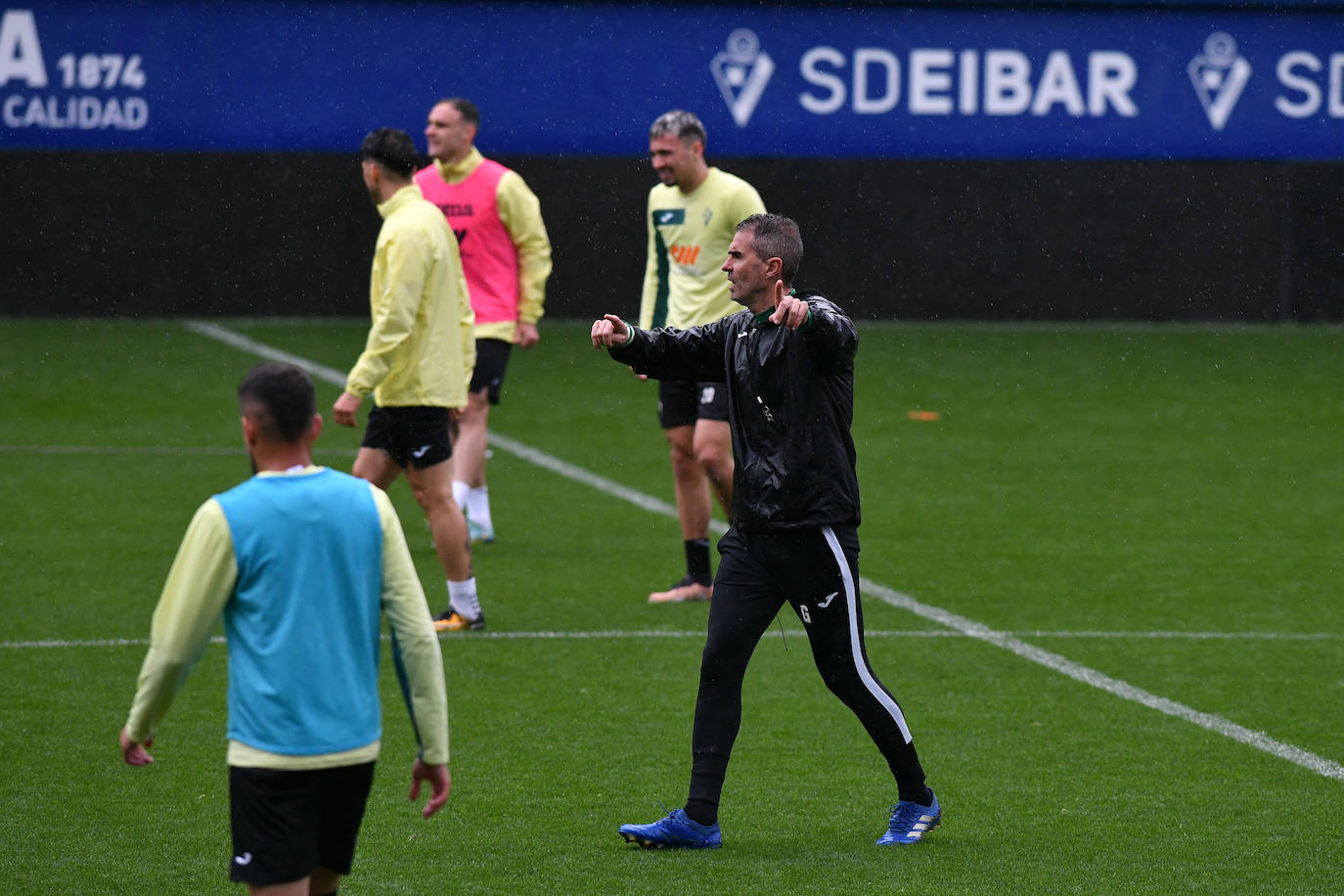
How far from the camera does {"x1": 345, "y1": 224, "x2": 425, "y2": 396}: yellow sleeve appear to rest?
7.93m

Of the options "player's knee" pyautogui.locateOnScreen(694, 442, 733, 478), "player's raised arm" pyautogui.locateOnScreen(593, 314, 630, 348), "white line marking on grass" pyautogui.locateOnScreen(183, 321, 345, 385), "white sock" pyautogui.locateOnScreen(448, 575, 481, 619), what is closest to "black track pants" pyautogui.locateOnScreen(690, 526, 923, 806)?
"player's raised arm" pyautogui.locateOnScreen(593, 314, 630, 348)

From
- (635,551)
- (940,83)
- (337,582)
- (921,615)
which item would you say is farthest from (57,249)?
(337,582)

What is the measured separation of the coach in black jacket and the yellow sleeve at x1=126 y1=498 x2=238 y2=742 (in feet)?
6.26

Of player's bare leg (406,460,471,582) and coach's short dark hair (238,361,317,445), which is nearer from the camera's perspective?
coach's short dark hair (238,361,317,445)

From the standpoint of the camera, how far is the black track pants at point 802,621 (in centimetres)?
550

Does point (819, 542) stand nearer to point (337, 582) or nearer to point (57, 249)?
point (337, 582)

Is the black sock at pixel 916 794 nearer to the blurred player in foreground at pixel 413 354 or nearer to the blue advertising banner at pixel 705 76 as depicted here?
the blurred player in foreground at pixel 413 354

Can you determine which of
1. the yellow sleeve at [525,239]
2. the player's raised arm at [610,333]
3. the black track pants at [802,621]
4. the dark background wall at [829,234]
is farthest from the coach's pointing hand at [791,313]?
the dark background wall at [829,234]

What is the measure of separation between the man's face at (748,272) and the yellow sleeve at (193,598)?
84.0 inches

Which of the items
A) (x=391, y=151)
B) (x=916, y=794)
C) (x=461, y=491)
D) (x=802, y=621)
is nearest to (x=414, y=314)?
(x=391, y=151)

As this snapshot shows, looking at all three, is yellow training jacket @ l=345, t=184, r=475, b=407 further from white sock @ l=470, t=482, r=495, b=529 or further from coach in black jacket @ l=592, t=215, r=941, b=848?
coach in black jacket @ l=592, t=215, r=941, b=848

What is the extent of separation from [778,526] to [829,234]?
54.7 ft

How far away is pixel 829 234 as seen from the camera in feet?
71.8

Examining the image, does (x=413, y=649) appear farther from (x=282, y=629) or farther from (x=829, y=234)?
(x=829, y=234)
